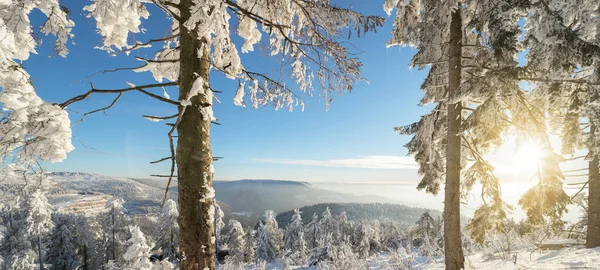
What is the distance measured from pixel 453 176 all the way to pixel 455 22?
3559mm

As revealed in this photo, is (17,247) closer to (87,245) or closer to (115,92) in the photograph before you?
(87,245)

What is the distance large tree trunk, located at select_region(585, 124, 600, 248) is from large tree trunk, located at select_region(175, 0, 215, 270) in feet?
34.8

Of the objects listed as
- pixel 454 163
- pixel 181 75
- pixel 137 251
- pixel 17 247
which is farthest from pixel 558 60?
pixel 17 247

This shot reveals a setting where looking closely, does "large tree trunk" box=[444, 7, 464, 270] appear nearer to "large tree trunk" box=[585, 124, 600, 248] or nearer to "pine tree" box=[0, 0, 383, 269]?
"pine tree" box=[0, 0, 383, 269]

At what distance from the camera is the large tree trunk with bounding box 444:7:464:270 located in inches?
235

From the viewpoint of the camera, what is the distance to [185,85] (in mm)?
2727

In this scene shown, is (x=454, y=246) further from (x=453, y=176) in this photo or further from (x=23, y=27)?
(x=23, y=27)

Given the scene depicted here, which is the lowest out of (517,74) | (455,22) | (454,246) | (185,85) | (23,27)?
(454,246)

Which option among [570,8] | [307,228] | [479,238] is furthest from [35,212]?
[570,8]

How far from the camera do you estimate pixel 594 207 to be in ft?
26.0

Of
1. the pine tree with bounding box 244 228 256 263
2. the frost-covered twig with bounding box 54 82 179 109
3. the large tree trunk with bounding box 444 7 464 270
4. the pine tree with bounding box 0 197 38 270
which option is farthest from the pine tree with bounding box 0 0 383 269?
the pine tree with bounding box 244 228 256 263

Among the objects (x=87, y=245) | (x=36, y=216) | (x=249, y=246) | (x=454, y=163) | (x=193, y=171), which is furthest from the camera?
(x=249, y=246)

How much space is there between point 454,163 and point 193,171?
575 cm

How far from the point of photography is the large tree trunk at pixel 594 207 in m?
7.71
